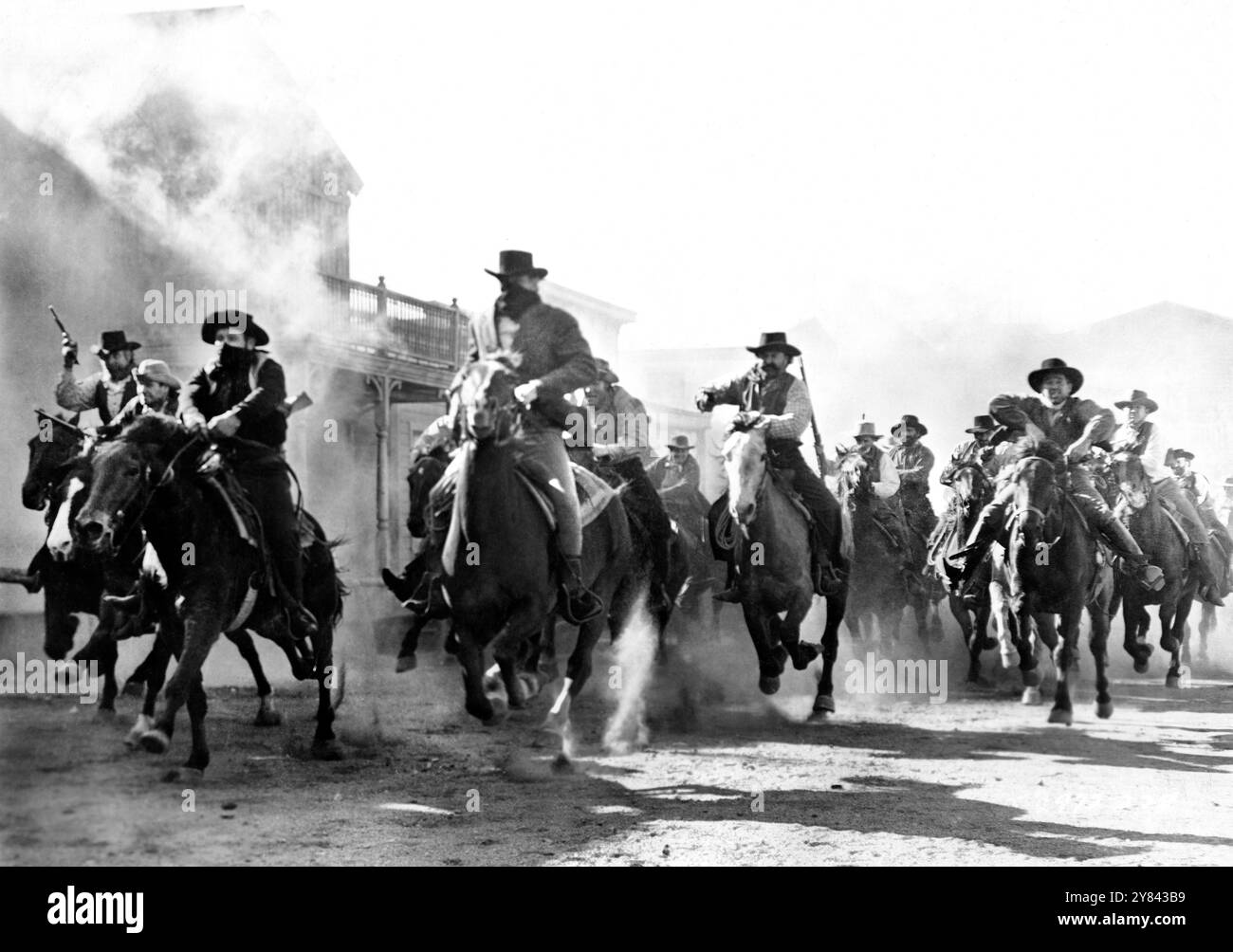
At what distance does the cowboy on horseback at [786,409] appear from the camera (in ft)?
32.3

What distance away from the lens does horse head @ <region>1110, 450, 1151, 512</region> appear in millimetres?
11648

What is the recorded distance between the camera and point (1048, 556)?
942 centimetres

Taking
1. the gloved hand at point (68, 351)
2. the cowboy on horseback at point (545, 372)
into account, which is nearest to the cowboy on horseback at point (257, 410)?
the cowboy on horseback at point (545, 372)

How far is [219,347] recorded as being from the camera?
747 centimetres

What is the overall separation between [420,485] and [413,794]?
239 cm

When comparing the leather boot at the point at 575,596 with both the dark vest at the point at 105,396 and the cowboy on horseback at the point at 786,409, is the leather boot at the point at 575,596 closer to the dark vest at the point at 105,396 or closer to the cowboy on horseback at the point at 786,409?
the cowboy on horseback at the point at 786,409

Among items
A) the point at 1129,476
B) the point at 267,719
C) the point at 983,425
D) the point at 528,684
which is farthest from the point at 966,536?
the point at 267,719

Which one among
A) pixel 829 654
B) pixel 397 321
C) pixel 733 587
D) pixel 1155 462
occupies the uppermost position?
pixel 397 321

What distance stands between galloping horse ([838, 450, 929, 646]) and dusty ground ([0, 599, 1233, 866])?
1733 millimetres

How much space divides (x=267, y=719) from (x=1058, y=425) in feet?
22.1

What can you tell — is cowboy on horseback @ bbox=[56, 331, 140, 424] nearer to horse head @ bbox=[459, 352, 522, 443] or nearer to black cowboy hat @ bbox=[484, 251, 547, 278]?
black cowboy hat @ bbox=[484, 251, 547, 278]

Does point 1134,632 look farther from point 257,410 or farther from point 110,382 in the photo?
point 110,382

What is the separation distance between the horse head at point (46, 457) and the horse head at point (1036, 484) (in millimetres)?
7092
